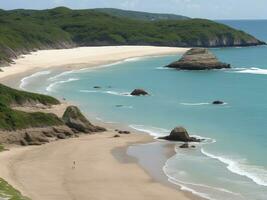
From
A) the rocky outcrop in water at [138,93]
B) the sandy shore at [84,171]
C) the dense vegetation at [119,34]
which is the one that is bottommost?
the sandy shore at [84,171]

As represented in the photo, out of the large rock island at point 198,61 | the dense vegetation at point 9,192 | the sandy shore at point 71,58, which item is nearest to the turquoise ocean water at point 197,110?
the large rock island at point 198,61

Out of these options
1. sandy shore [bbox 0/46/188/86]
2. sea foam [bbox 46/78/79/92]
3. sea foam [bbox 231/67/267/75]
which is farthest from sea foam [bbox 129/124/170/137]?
sea foam [bbox 231/67/267/75]

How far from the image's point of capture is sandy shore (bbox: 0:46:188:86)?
97438 millimetres

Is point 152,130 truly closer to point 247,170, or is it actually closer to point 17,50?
point 247,170

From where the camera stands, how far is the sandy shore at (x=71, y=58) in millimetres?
97438

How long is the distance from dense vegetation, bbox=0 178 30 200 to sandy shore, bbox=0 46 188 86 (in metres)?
52.2

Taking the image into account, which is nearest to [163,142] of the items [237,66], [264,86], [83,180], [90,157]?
[90,157]

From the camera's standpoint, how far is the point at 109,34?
7042 inches

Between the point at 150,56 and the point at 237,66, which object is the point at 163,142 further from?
the point at 150,56

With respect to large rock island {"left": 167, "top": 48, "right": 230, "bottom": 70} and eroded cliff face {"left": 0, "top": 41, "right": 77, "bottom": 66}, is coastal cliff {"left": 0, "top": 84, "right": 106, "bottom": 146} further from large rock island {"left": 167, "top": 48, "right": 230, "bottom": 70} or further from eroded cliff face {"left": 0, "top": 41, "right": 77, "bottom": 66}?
large rock island {"left": 167, "top": 48, "right": 230, "bottom": 70}

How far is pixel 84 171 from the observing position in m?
35.8

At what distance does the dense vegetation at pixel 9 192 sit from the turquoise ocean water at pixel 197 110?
31.4ft

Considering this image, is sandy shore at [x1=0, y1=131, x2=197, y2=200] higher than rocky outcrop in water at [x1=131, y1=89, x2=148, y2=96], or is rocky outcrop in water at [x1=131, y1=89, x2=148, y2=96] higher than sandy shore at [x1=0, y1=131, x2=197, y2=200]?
rocky outcrop in water at [x1=131, y1=89, x2=148, y2=96]

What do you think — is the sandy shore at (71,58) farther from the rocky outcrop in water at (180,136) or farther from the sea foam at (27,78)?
the rocky outcrop in water at (180,136)
